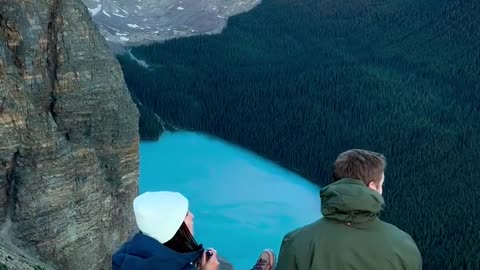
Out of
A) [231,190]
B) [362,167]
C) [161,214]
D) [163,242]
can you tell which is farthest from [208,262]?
[231,190]

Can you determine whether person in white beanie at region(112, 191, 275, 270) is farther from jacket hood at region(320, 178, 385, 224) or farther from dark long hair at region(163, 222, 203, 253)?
jacket hood at region(320, 178, 385, 224)

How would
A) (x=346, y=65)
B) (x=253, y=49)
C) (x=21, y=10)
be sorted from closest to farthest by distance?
(x=21, y=10) → (x=346, y=65) → (x=253, y=49)

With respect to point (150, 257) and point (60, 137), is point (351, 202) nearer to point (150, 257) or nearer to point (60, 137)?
point (150, 257)

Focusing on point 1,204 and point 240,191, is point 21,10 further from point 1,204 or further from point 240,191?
point 240,191

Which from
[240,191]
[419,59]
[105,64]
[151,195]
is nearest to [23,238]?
[105,64]

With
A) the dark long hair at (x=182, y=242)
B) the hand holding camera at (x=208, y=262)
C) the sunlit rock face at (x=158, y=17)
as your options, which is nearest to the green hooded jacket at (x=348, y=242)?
the hand holding camera at (x=208, y=262)

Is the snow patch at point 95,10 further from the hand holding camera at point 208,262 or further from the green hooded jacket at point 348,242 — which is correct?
the hand holding camera at point 208,262
